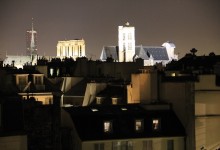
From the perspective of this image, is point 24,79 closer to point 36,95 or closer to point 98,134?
point 36,95

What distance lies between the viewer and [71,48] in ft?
584

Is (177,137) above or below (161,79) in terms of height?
below

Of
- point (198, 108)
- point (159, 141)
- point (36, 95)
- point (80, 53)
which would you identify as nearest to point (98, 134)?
point (159, 141)

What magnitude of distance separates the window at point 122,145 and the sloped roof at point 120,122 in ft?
1.13

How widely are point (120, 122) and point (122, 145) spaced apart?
6.13 feet

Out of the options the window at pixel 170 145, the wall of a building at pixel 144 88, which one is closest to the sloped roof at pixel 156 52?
the wall of a building at pixel 144 88

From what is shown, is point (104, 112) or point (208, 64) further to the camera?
point (208, 64)

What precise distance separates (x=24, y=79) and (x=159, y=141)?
2438 centimetres

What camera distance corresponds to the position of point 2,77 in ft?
133

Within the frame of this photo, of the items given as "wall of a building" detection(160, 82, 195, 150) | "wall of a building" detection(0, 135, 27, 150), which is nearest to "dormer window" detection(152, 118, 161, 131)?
"wall of a building" detection(160, 82, 195, 150)

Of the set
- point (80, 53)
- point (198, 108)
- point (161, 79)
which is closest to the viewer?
point (198, 108)

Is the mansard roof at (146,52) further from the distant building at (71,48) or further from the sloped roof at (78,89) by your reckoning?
the sloped roof at (78,89)

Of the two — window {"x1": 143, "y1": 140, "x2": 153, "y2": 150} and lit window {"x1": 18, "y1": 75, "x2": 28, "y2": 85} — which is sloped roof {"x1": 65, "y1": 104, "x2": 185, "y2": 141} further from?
lit window {"x1": 18, "y1": 75, "x2": 28, "y2": 85}

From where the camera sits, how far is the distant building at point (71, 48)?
176 m
